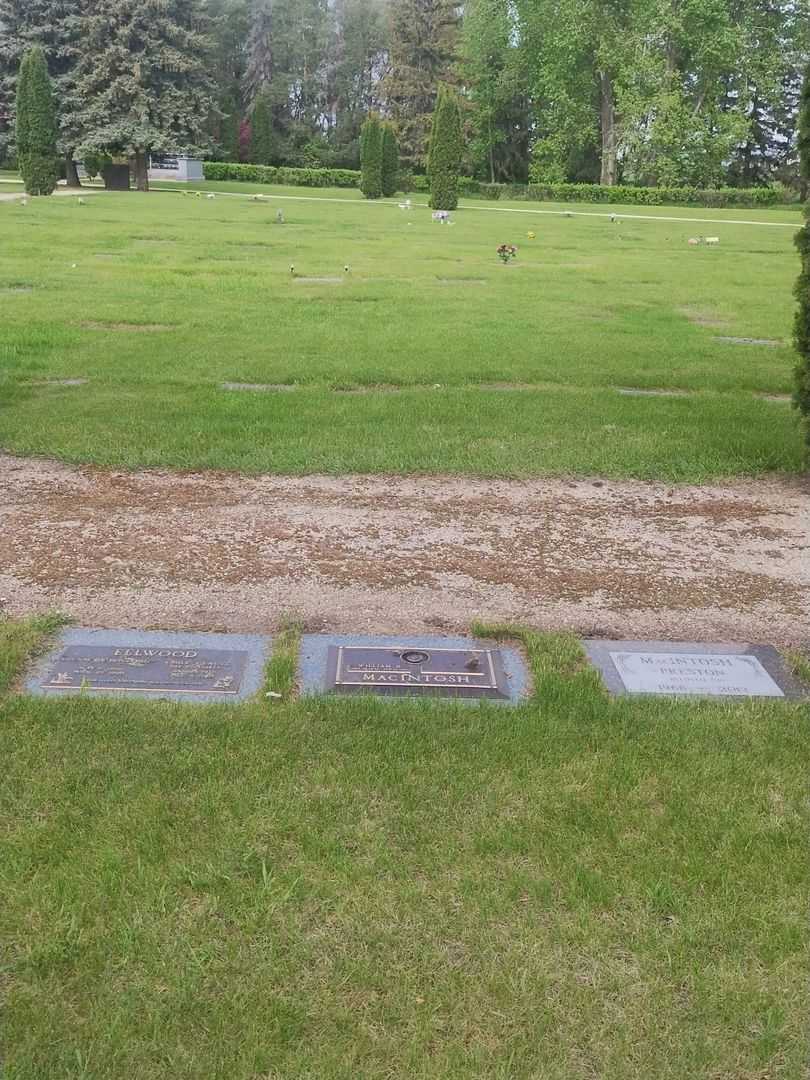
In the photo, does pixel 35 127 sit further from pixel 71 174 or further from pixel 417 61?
pixel 417 61

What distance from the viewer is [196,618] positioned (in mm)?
4000

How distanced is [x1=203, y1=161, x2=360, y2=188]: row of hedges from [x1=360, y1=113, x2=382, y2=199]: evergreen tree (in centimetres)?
893

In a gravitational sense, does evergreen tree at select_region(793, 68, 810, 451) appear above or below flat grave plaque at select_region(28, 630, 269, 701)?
above

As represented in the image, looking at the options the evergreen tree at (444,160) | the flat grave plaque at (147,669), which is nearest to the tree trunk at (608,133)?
the evergreen tree at (444,160)

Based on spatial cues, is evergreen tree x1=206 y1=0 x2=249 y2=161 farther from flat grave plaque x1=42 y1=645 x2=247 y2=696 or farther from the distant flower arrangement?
flat grave plaque x1=42 y1=645 x2=247 y2=696

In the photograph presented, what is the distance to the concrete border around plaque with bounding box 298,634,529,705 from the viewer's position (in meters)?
3.43

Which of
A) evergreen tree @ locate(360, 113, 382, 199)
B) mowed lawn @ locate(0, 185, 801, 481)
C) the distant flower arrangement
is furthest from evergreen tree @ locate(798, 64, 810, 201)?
evergreen tree @ locate(360, 113, 382, 199)

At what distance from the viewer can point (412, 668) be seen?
3600 millimetres

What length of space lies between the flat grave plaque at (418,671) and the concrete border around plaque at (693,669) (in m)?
0.45

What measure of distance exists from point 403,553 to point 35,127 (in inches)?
1272

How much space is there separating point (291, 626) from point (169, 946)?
5.99 ft

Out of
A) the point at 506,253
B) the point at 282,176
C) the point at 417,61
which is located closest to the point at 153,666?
the point at 506,253

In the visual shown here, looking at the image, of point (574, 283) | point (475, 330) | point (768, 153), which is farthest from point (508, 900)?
point (768, 153)

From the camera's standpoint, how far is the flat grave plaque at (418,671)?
344cm
